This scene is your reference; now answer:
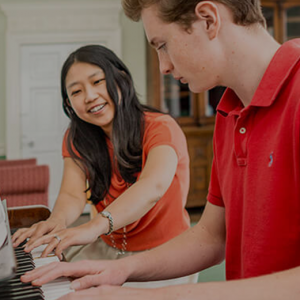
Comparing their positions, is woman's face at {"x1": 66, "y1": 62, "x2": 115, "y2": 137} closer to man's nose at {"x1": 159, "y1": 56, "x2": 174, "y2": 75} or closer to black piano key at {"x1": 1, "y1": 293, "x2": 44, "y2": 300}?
man's nose at {"x1": 159, "y1": 56, "x2": 174, "y2": 75}

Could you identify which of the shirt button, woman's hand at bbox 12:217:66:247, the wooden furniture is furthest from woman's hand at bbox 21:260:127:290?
the wooden furniture

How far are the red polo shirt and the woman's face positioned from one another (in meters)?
0.82

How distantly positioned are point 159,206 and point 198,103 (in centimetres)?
386

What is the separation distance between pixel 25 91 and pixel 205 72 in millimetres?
5258

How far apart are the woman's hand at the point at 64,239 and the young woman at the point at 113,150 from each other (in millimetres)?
331

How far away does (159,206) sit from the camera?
5.86 feet

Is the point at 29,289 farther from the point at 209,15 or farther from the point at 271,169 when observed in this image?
the point at 209,15

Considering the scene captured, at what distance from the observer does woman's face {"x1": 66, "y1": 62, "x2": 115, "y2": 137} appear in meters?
1.74

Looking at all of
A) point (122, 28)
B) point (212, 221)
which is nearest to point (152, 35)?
point (212, 221)

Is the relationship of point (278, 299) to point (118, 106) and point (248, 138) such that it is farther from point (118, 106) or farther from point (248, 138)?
point (118, 106)

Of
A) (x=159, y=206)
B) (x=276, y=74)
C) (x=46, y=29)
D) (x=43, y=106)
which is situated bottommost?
(x=43, y=106)

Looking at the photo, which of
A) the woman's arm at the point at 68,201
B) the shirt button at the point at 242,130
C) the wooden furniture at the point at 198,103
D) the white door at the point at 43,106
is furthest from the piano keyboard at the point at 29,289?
the white door at the point at 43,106

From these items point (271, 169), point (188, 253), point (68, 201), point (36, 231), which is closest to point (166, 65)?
point (271, 169)

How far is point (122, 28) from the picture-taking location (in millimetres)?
5961
